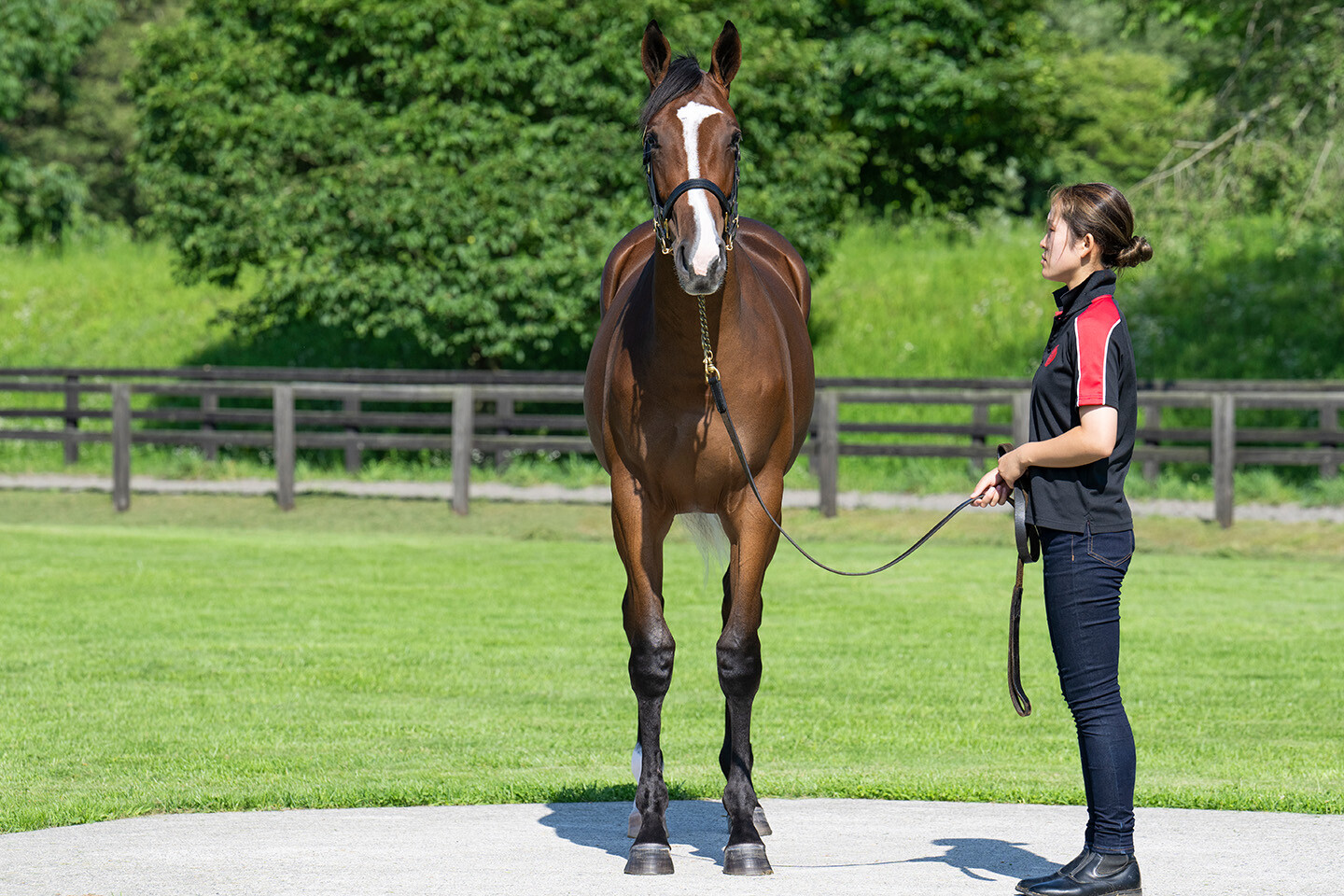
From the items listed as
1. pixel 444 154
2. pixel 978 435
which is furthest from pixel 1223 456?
pixel 444 154

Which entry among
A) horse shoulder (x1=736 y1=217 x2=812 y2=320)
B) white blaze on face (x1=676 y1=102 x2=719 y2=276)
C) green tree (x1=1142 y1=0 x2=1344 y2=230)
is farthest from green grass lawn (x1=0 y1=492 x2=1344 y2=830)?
green tree (x1=1142 y1=0 x2=1344 y2=230)

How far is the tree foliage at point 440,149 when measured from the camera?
902 inches

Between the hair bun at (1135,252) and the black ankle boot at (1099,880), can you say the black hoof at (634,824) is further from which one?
the hair bun at (1135,252)

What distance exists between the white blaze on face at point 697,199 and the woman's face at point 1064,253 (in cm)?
100

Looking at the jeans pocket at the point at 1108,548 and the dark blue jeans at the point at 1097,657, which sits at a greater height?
the jeans pocket at the point at 1108,548

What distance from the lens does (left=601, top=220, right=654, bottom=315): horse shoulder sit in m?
7.17

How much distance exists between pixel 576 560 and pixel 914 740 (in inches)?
311

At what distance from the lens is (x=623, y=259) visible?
7250mm

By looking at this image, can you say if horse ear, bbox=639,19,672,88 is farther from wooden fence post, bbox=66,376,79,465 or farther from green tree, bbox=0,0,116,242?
green tree, bbox=0,0,116,242

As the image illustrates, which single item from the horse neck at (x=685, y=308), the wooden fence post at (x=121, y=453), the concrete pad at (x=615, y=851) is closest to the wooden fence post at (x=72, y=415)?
the wooden fence post at (x=121, y=453)

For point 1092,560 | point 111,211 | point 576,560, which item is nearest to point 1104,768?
point 1092,560

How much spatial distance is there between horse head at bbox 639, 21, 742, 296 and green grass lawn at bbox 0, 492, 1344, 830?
2681 millimetres

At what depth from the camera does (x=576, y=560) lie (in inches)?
612

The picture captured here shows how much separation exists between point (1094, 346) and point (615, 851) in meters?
2.36
